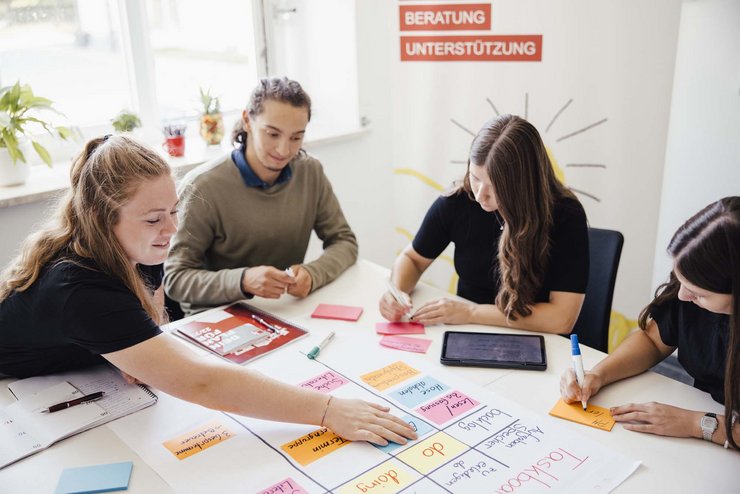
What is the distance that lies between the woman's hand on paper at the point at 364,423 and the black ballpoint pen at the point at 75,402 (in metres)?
0.49

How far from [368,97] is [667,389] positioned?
2.17 m

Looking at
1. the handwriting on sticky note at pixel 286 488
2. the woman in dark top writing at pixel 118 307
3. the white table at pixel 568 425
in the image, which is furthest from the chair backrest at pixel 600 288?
the handwriting on sticky note at pixel 286 488

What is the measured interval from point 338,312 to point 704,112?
61.8 inches

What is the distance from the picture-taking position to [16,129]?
2168mm

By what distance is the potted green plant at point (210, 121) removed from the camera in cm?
277

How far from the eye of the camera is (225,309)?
1789 millimetres

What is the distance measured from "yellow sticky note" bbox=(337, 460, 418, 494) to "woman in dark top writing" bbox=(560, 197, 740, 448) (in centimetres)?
40

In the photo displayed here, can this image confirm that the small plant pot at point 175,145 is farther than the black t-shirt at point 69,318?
Yes

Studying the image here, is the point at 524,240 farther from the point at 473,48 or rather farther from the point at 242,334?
the point at 473,48

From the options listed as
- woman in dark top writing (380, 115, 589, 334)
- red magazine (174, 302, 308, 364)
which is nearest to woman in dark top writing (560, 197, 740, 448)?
woman in dark top writing (380, 115, 589, 334)

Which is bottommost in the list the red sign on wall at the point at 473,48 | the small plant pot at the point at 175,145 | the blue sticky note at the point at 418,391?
the blue sticky note at the point at 418,391

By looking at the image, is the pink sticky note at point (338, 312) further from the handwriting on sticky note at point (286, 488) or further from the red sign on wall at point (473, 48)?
the red sign on wall at point (473, 48)

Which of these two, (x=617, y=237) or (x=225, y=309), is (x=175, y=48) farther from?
(x=617, y=237)

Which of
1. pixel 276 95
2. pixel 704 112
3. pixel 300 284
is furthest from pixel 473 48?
pixel 300 284
